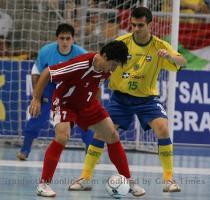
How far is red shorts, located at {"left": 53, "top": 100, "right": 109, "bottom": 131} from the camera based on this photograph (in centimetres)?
816

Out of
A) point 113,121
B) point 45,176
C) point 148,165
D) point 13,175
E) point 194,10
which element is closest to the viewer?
point 45,176

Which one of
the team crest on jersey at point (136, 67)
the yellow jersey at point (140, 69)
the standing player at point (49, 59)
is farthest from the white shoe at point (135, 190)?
the standing player at point (49, 59)

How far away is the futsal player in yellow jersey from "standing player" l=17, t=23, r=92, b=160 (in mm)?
1792

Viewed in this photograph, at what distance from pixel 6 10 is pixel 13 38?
0.53 m

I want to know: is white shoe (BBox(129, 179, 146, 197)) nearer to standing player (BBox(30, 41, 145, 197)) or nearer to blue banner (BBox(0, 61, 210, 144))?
standing player (BBox(30, 41, 145, 197))

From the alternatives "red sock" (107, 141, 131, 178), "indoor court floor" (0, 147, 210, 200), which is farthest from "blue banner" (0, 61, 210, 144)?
"red sock" (107, 141, 131, 178)

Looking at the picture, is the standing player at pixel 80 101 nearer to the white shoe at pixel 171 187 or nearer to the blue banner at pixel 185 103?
the white shoe at pixel 171 187

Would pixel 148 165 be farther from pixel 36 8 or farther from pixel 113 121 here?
pixel 36 8

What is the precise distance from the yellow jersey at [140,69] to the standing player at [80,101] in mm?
625

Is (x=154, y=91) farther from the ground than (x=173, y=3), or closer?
closer

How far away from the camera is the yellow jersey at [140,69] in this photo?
8953mm

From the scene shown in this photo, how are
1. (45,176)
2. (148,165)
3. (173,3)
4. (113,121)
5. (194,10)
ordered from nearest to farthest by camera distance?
1. (45,176)
2. (113,121)
3. (148,165)
4. (173,3)
5. (194,10)

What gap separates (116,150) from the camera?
8.44m

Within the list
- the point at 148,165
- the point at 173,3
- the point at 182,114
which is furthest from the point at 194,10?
the point at 148,165
